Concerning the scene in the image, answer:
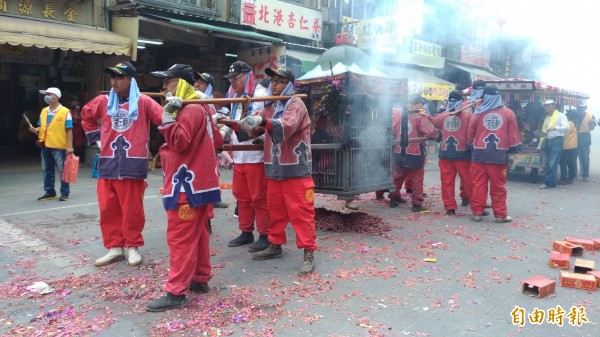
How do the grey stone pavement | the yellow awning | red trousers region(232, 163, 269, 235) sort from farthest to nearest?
the yellow awning → red trousers region(232, 163, 269, 235) → the grey stone pavement

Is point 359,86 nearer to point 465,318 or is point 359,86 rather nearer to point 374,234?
point 374,234

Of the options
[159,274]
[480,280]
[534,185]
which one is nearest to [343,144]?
[480,280]

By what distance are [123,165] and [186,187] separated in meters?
1.07

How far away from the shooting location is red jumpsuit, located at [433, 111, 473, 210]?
258 inches

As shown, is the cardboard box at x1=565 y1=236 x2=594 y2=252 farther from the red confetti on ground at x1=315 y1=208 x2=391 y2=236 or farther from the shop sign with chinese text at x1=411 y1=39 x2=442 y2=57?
the shop sign with chinese text at x1=411 y1=39 x2=442 y2=57

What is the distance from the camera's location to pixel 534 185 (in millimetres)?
9961

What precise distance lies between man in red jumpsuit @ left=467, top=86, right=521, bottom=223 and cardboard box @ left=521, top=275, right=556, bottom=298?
101 inches

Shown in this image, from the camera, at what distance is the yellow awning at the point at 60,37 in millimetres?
8375

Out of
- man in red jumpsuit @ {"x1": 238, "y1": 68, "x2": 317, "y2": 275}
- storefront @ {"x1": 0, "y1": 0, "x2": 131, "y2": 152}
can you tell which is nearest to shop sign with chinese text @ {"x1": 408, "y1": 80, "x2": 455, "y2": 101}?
storefront @ {"x1": 0, "y1": 0, "x2": 131, "y2": 152}

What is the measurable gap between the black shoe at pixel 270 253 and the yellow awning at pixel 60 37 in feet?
22.3

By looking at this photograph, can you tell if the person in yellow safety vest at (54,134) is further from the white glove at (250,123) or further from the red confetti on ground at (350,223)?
the white glove at (250,123)

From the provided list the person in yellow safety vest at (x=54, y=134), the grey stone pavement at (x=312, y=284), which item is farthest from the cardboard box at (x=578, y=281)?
the person in yellow safety vest at (x=54, y=134)

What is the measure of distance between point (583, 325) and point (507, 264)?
1280 mm

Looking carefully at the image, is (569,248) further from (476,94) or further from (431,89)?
(431,89)
